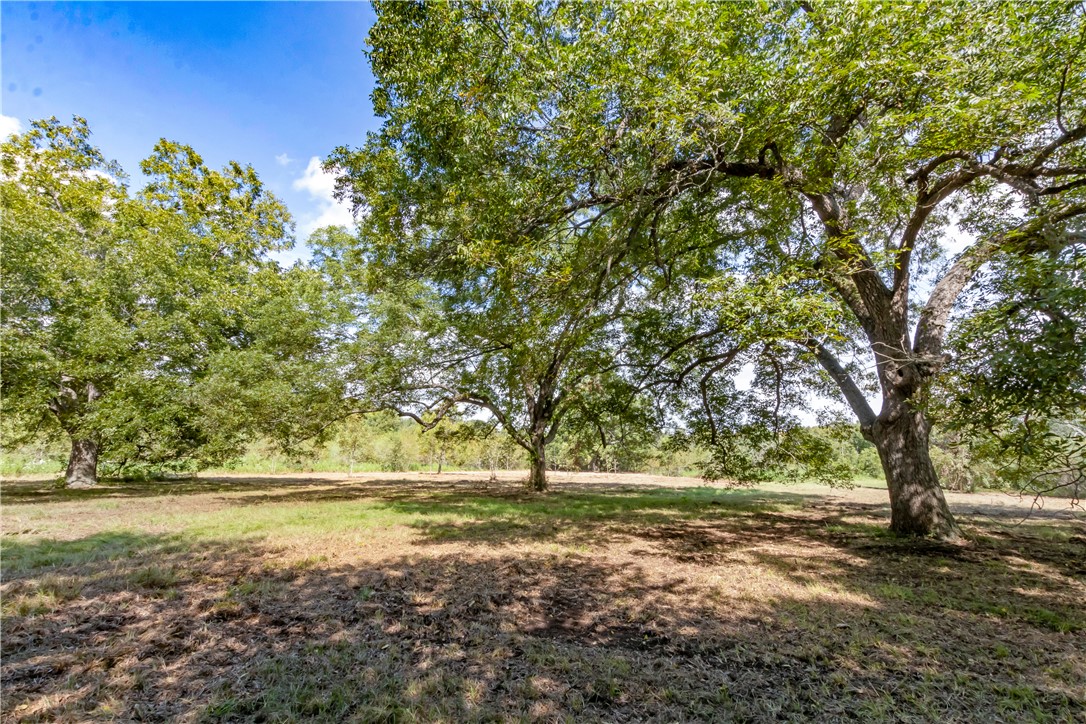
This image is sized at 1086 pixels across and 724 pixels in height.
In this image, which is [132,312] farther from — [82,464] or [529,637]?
[529,637]

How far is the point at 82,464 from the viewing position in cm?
1449

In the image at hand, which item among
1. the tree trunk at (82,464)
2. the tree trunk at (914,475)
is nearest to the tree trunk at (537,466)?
the tree trunk at (914,475)

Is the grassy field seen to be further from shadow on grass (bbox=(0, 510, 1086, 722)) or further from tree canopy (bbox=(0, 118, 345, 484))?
tree canopy (bbox=(0, 118, 345, 484))

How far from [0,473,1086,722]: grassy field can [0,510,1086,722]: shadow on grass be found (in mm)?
20

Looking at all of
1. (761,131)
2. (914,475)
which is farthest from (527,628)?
(914,475)

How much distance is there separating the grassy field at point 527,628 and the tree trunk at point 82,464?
10.6 meters

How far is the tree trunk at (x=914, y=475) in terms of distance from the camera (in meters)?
6.65

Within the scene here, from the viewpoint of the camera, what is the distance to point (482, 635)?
3.26 meters

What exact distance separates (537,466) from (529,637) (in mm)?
12749

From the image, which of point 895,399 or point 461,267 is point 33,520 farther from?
point 895,399

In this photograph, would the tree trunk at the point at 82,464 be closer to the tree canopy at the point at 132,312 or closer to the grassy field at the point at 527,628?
the tree canopy at the point at 132,312

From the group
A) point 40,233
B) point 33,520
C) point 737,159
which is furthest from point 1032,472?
point 40,233

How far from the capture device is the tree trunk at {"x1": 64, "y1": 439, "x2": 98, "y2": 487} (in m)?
14.3

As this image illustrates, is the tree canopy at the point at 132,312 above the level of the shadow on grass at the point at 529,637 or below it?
above
